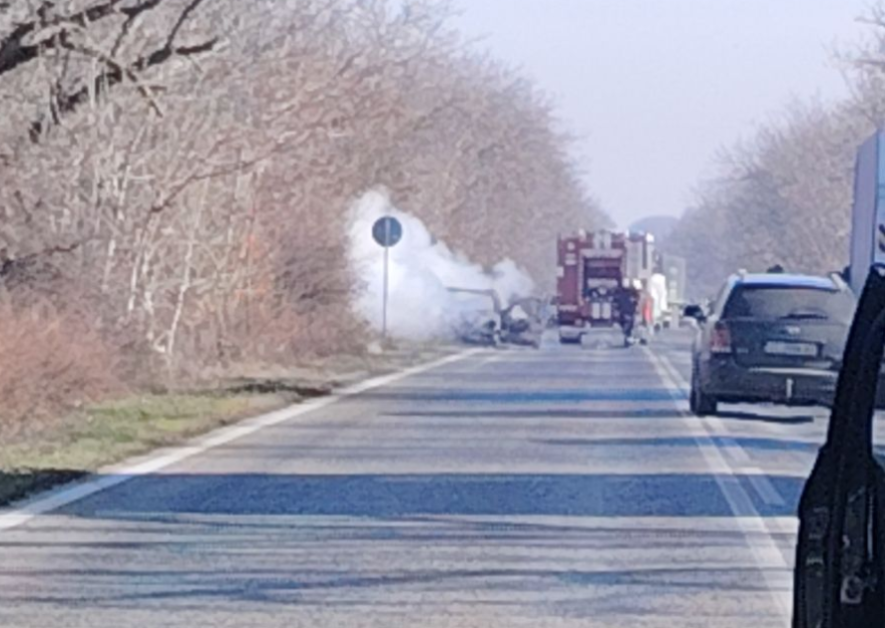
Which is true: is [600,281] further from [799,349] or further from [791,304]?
[799,349]

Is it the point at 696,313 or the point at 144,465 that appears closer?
the point at 144,465

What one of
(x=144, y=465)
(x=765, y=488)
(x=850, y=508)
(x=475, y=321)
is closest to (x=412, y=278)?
(x=475, y=321)

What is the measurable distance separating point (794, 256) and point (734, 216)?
3295 centimetres

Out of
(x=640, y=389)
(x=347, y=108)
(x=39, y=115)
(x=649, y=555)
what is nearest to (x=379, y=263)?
(x=347, y=108)

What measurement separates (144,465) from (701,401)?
31.6 ft

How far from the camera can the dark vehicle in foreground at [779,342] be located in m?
27.2

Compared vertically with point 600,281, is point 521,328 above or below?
below

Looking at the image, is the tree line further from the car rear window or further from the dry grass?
→ the car rear window

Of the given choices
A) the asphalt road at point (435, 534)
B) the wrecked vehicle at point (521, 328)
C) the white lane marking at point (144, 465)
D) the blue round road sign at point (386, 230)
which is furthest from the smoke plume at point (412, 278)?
the asphalt road at point (435, 534)

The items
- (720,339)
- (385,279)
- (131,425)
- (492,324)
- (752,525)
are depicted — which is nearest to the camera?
(752,525)

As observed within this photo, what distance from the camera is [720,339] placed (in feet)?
90.5

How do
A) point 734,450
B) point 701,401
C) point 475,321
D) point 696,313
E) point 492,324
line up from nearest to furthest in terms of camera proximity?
1. point 734,450
2. point 701,401
3. point 696,313
4. point 492,324
5. point 475,321

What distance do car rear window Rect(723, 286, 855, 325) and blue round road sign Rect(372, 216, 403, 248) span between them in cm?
1870

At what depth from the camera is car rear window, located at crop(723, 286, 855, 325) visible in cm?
2736
